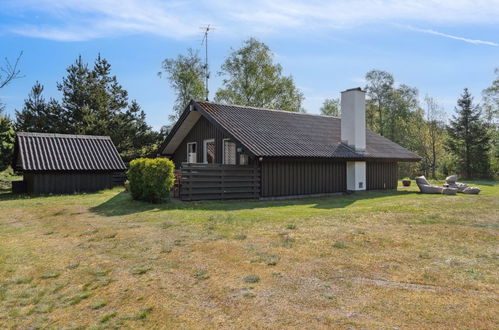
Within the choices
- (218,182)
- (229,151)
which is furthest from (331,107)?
(218,182)

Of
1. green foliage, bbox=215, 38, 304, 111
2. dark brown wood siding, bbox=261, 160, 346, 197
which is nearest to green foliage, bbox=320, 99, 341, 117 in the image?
green foliage, bbox=215, 38, 304, 111

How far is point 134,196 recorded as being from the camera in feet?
43.2

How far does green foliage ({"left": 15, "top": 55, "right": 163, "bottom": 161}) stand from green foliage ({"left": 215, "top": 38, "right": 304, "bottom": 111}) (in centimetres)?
1147

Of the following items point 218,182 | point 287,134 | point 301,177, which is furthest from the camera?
point 287,134

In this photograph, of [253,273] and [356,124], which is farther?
[356,124]

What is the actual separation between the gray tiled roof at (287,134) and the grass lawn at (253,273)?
659cm

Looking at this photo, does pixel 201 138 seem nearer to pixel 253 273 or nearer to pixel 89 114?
pixel 253 273

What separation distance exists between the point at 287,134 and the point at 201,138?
4636 mm

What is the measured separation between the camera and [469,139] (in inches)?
1312

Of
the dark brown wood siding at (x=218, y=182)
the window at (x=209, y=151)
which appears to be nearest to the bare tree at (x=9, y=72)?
the dark brown wood siding at (x=218, y=182)

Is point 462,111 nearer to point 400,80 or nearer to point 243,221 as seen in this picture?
point 400,80

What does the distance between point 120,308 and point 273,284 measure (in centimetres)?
180

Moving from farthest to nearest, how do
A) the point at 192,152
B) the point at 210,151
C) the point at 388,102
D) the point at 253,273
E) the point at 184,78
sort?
the point at 388,102 → the point at 184,78 → the point at 192,152 → the point at 210,151 → the point at 253,273

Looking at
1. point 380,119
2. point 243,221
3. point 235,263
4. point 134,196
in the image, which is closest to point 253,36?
point 380,119
